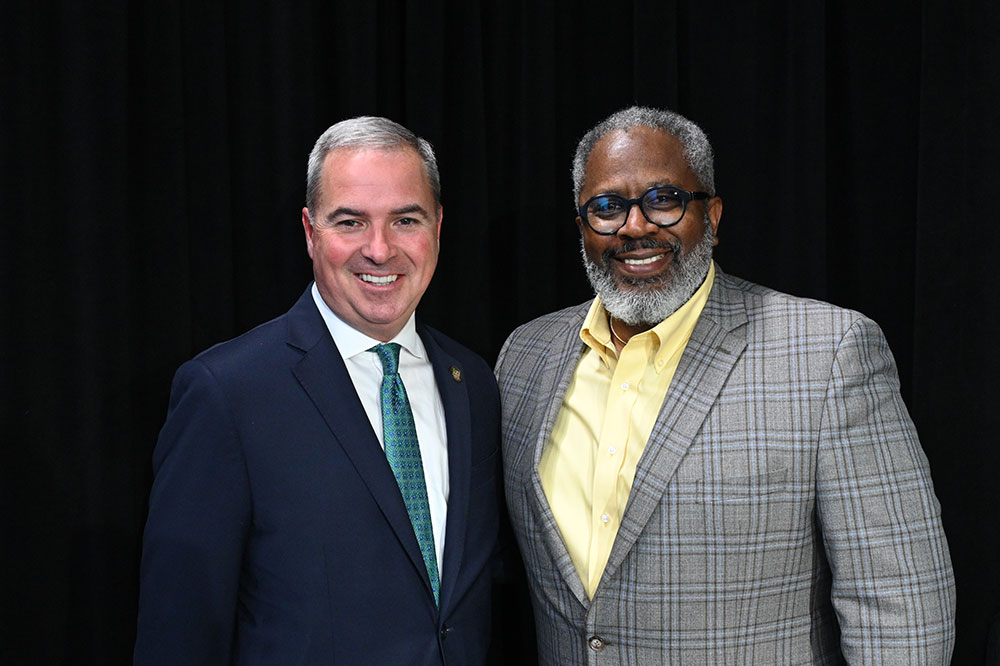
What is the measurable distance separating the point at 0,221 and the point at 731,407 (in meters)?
1.57

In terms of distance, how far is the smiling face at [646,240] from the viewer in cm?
192

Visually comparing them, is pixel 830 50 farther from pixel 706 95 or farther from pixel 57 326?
pixel 57 326

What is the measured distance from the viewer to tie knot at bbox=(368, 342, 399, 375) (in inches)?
72.8

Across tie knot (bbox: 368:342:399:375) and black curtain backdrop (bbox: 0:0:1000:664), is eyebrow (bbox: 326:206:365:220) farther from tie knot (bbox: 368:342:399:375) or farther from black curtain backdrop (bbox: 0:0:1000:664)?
black curtain backdrop (bbox: 0:0:1000:664)

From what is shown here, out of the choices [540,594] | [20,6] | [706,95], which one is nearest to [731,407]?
[540,594]

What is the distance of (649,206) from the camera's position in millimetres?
1923

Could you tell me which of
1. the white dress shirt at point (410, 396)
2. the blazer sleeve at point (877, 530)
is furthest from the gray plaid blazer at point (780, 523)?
the white dress shirt at point (410, 396)

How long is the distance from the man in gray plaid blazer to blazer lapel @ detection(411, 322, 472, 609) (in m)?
0.17

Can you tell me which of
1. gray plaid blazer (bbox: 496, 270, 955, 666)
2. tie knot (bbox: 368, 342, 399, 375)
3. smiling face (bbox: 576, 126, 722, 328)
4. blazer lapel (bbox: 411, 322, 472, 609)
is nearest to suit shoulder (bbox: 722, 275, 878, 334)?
gray plaid blazer (bbox: 496, 270, 955, 666)

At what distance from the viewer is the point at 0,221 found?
6.45 feet

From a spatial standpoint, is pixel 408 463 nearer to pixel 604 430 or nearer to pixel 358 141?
pixel 604 430

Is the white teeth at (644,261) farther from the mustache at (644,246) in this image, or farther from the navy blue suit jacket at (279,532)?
the navy blue suit jacket at (279,532)

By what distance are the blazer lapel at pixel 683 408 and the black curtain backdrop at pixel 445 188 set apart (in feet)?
2.62

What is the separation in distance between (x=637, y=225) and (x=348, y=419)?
2.34ft
